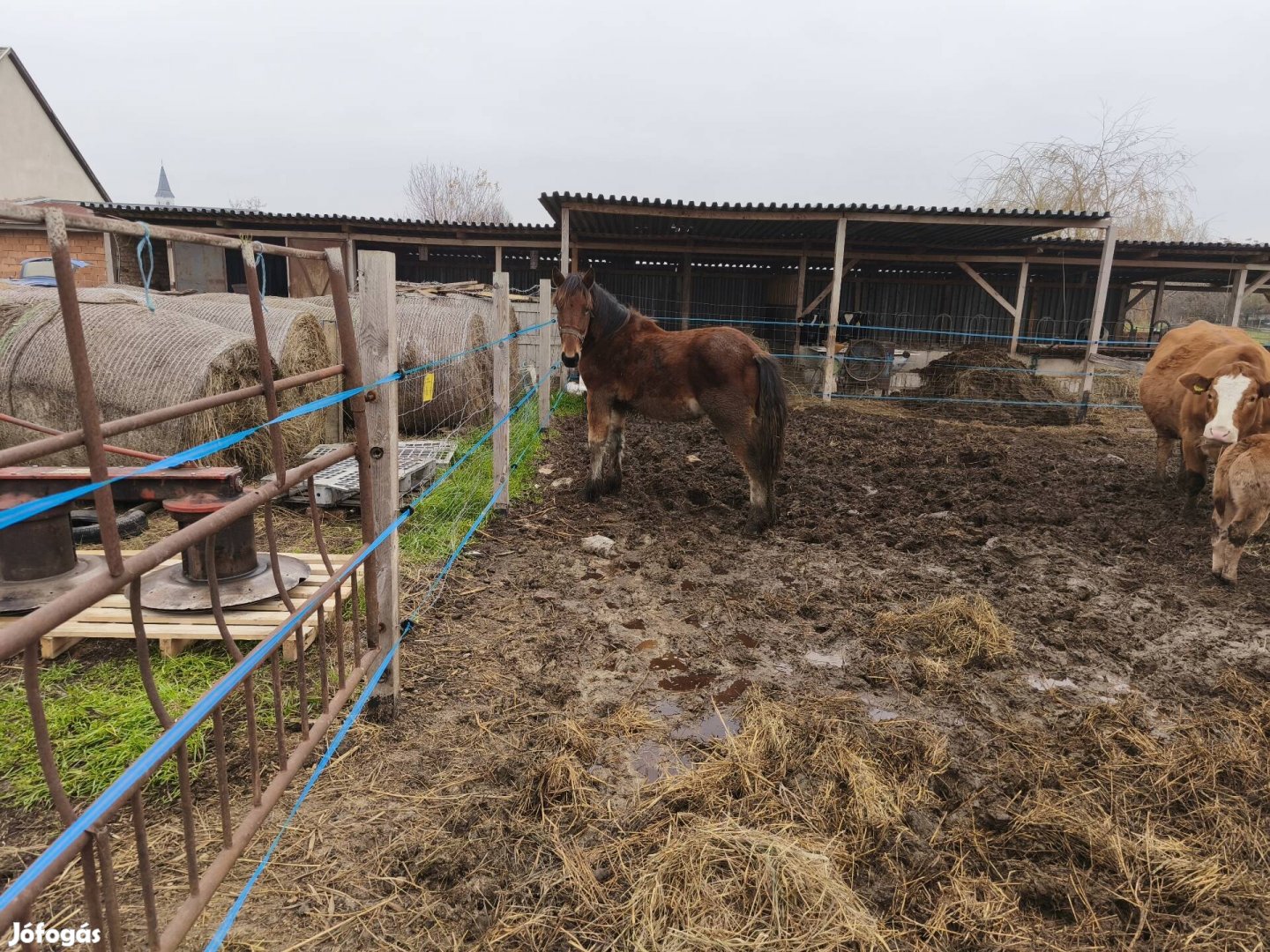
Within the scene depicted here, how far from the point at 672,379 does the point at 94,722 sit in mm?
3891

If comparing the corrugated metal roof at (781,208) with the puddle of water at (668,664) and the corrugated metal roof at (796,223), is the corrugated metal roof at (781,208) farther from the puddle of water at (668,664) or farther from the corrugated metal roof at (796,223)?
the puddle of water at (668,664)

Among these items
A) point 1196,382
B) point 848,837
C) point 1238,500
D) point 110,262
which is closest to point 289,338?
point 848,837

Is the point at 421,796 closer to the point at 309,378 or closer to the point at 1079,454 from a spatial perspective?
the point at 309,378

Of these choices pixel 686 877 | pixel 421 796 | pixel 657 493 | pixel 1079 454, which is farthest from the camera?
pixel 1079 454

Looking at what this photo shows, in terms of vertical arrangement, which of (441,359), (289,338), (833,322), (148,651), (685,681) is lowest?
(685,681)

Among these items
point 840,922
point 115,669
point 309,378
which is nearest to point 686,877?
point 840,922

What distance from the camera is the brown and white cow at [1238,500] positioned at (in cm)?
435

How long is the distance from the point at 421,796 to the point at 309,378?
1394mm

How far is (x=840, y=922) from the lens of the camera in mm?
1914

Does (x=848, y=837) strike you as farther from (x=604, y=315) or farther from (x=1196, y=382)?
(x=1196, y=382)

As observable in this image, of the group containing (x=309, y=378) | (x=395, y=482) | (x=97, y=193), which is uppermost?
(x=97, y=193)

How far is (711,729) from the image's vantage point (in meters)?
2.90

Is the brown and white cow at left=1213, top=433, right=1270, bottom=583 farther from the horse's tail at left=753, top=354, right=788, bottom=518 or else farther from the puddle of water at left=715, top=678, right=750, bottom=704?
the puddle of water at left=715, top=678, right=750, bottom=704

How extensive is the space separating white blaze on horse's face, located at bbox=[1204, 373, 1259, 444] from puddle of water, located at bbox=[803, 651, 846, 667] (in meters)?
3.44
